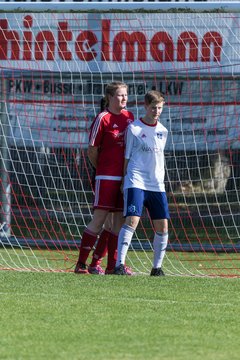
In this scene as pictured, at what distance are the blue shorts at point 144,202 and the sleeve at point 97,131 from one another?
615 millimetres

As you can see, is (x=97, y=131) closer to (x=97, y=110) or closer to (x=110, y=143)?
(x=110, y=143)

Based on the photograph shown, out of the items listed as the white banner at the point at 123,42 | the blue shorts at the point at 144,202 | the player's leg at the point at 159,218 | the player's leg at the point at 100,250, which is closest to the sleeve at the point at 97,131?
the blue shorts at the point at 144,202

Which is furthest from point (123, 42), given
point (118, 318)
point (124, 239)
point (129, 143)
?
point (118, 318)

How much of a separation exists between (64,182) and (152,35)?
243 centimetres

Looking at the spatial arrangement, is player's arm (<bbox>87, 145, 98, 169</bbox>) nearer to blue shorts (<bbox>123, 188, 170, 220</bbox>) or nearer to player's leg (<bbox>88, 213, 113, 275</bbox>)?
blue shorts (<bbox>123, 188, 170, 220</bbox>)

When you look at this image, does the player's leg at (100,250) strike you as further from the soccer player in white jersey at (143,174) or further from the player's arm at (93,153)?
the player's arm at (93,153)

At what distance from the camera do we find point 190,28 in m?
13.8

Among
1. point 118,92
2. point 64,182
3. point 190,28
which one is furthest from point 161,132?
point 64,182

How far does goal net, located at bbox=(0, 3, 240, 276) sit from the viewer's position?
45.8ft

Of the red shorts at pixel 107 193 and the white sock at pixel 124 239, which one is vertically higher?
the red shorts at pixel 107 193

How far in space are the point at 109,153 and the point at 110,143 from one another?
0.10 m

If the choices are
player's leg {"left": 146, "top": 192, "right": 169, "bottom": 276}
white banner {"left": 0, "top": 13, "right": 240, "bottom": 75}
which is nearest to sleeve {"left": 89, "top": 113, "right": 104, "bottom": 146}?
player's leg {"left": 146, "top": 192, "right": 169, "bottom": 276}

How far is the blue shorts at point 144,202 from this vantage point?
33.9 ft

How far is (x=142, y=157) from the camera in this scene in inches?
411
